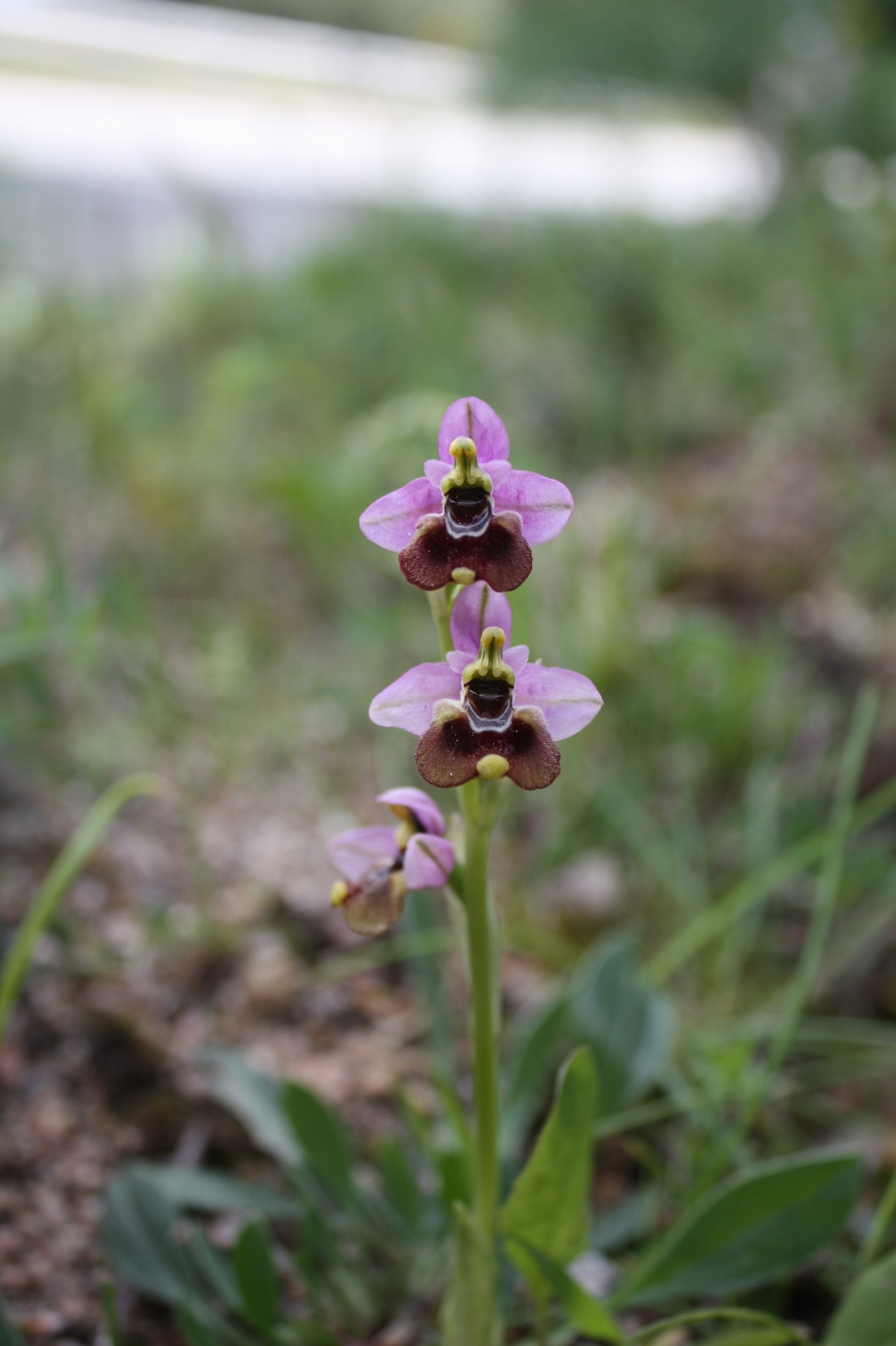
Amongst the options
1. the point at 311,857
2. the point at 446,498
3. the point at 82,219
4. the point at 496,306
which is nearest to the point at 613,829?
the point at 311,857

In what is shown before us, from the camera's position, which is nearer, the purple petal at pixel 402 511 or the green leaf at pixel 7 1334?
the purple petal at pixel 402 511

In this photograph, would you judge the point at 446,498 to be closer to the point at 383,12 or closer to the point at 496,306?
the point at 496,306

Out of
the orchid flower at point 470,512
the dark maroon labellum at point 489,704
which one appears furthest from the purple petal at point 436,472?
the dark maroon labellum at point 489,704

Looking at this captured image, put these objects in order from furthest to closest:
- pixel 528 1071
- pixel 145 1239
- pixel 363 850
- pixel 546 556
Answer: pixel 546 556, pixel 528 1071, pixel 145 1239, pixel 363 850

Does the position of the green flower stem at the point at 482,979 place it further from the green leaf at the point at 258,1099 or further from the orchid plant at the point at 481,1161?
the green leaf at the point at 258,1099

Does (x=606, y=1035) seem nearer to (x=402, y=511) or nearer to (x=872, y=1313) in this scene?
(x=872, y=1313)

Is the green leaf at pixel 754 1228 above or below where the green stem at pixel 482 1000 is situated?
below

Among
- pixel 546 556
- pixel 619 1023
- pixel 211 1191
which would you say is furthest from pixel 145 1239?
pixel 546 556
